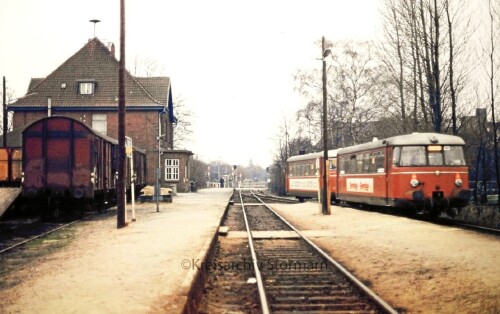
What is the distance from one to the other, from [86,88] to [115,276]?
3943 cm

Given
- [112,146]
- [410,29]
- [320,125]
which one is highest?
[410,29]

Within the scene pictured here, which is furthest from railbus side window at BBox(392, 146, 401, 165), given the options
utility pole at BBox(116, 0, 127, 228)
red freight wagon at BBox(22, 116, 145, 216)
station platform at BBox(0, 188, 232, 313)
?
red freight wagon at BBox(22, 116, 145, 216)

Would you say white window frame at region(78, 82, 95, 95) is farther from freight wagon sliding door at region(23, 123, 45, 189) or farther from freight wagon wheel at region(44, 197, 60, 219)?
freight wagon sliding door at region(23, 123, 45, 189)

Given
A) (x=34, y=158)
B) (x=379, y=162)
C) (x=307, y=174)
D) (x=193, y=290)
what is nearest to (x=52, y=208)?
(x=34, y=158)

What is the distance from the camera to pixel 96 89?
146 feet

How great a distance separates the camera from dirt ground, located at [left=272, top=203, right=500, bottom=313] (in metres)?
6.58

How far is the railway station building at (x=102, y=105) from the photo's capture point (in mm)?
43375

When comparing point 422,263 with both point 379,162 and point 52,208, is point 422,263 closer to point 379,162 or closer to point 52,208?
point 379,162

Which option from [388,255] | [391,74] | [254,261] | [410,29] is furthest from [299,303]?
[391,74]

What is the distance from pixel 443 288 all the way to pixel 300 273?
2.42m

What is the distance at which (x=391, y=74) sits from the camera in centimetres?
2984

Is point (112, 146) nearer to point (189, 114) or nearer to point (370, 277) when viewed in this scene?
point (370, 277)

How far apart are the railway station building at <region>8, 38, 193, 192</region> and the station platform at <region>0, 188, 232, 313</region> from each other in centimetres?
3057

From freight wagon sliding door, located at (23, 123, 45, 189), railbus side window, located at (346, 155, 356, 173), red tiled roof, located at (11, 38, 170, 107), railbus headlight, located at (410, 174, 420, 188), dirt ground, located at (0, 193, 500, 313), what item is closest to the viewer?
dirt ground, located at (0, 193, 500, 313)
